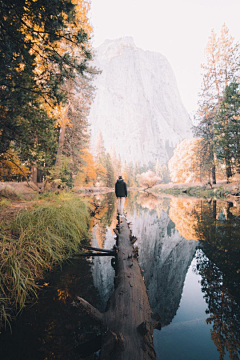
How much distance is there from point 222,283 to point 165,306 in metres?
1.26

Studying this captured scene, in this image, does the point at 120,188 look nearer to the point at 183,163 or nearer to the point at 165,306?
the point at 165,306

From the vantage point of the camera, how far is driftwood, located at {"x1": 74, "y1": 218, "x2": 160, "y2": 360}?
4.16 ft

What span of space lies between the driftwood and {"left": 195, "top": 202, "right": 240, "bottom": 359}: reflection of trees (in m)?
1.08

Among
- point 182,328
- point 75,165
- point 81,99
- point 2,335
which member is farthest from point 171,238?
point 81,99

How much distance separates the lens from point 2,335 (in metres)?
1.97

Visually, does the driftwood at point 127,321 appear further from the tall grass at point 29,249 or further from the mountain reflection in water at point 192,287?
the tall grass at point 29,249

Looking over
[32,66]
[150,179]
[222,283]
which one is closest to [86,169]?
[150,179]

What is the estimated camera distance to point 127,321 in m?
1.61

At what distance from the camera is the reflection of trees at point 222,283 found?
79.9 inches

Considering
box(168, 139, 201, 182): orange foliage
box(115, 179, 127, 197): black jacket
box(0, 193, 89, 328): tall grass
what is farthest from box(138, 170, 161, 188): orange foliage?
box(0, 193, 89, 328): tall grass

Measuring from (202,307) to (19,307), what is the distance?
9.56ft

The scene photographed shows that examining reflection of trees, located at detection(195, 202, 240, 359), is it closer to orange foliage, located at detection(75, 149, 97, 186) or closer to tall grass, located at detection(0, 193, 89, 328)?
tall grass, located at detection(0, 193, 89, 328)

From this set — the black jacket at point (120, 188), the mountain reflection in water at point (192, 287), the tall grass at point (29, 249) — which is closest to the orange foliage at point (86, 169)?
the black jacket at point (120, 188)

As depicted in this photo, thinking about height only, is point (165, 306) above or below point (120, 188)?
below
